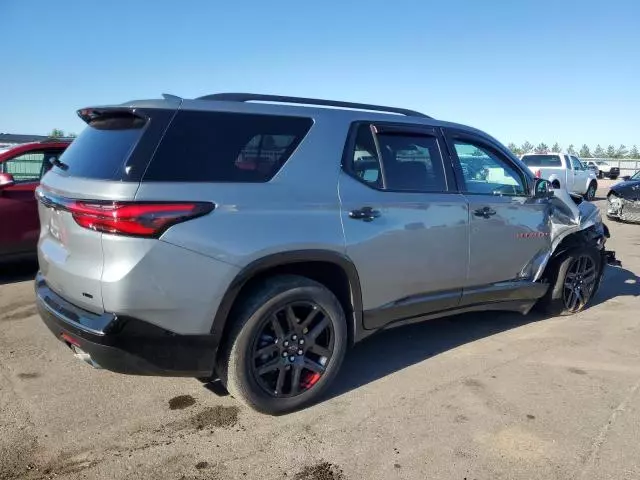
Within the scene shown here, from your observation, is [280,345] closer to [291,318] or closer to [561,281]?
[291,318]

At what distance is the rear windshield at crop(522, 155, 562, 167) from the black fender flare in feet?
61.2

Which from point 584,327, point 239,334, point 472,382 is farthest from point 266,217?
point 584,327

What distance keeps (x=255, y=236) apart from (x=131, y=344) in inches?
34.2

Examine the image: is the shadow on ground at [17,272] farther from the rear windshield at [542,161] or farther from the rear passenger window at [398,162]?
the rear windshield at [542,161]

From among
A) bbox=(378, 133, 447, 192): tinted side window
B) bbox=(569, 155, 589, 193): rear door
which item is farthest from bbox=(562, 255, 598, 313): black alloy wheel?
bbox=(569, 155, 589, 193): rear door

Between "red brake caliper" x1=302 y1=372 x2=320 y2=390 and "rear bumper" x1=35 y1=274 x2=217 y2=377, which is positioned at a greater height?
"rear bumper" x1=35 y1=274 x2=217 y2=377

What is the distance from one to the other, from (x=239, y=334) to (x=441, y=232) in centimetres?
173

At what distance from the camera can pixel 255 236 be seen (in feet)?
9.82

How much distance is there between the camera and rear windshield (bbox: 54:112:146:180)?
9.57ft

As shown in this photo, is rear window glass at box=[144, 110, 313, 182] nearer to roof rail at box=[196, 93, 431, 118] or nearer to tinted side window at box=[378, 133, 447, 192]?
roof rail at box=[196, 93, 431, 118]

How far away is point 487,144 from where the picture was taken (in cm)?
461

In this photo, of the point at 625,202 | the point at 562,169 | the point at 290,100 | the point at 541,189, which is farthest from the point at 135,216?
the point at 562,169

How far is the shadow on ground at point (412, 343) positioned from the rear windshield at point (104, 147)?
2.03 m

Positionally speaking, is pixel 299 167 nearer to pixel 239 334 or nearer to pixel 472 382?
pixel 239 334
